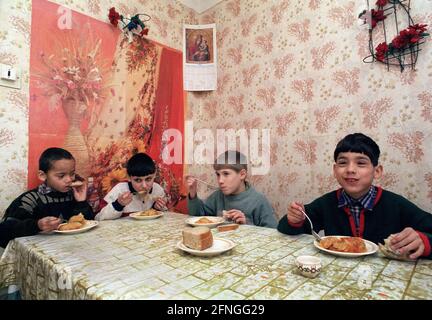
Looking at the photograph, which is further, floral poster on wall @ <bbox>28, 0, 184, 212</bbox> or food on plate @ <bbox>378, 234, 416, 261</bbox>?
floral poster on wall @ <bbox>28, 0, 184, 212</bbox>

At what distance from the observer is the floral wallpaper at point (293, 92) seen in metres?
1.39

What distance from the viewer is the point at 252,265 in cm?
73

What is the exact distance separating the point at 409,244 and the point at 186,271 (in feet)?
2.17

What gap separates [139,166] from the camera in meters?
1.73

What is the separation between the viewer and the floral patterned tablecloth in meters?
0.57

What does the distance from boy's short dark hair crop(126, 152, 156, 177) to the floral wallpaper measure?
61 cm

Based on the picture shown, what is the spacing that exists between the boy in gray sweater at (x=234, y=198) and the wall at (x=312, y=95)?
17.7 inches

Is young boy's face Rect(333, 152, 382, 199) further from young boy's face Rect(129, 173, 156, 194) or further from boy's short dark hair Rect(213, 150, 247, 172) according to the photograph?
young boy's face Rect(129, 173, 156, 194)

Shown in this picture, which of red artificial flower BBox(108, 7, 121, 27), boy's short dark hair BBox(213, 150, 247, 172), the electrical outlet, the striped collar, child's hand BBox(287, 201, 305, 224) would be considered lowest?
child's hand BBox(287, 201, 305, 224)

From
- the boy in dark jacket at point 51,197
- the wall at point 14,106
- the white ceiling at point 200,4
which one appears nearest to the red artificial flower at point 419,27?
the white ceiling at point 200,4

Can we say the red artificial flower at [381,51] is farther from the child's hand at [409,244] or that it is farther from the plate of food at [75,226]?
the plate of food at [75,226]

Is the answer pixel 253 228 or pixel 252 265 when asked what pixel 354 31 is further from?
pixel 252 265

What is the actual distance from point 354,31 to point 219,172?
127 cm

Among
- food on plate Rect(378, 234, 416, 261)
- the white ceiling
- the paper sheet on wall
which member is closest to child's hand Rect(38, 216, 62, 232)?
food on plate Rect(378, 234, 416, 261)
